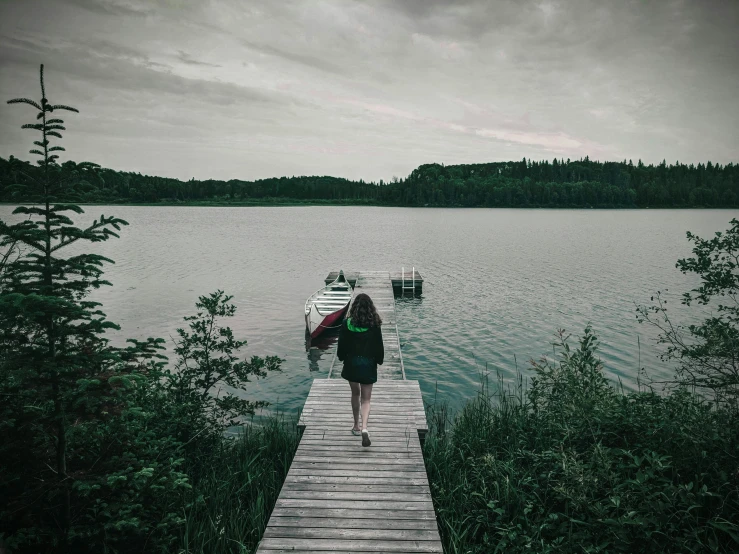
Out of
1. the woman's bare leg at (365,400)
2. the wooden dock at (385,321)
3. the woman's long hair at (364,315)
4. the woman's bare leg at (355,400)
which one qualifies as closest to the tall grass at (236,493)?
the woman's bare leg at (355,400)

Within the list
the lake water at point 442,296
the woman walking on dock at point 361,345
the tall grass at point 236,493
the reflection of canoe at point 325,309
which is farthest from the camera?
the reflection of canoe at point 325,309

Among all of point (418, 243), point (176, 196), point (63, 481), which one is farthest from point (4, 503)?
point (176, 196)

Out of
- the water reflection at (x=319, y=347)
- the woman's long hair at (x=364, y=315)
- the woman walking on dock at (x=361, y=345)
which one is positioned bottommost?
the water reflection at (x=319, y=347)

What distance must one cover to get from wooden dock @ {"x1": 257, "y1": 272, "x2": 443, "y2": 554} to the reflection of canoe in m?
8.94

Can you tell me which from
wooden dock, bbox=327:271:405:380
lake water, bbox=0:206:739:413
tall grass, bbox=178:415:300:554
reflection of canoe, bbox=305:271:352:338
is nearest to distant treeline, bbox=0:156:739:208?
lake water, bbox=0:206:739:413

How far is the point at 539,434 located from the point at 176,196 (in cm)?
19469

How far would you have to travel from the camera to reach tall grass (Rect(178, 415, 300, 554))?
5.56 meters

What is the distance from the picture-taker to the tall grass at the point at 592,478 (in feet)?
16.2

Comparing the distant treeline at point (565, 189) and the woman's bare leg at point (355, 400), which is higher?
the distant treeline at point (565, 189)

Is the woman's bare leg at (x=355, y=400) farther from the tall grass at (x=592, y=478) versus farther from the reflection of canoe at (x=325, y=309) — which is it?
A: the reflection of canoe at (x=325, y=309)

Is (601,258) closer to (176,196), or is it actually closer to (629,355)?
(629,355)

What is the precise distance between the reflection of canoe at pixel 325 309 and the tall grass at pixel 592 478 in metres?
10.1

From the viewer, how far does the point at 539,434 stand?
27.2 feet

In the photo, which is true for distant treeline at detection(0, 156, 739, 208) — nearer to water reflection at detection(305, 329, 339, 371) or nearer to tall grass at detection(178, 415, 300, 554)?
water reflection at detection(305, 329, 339, 371)
